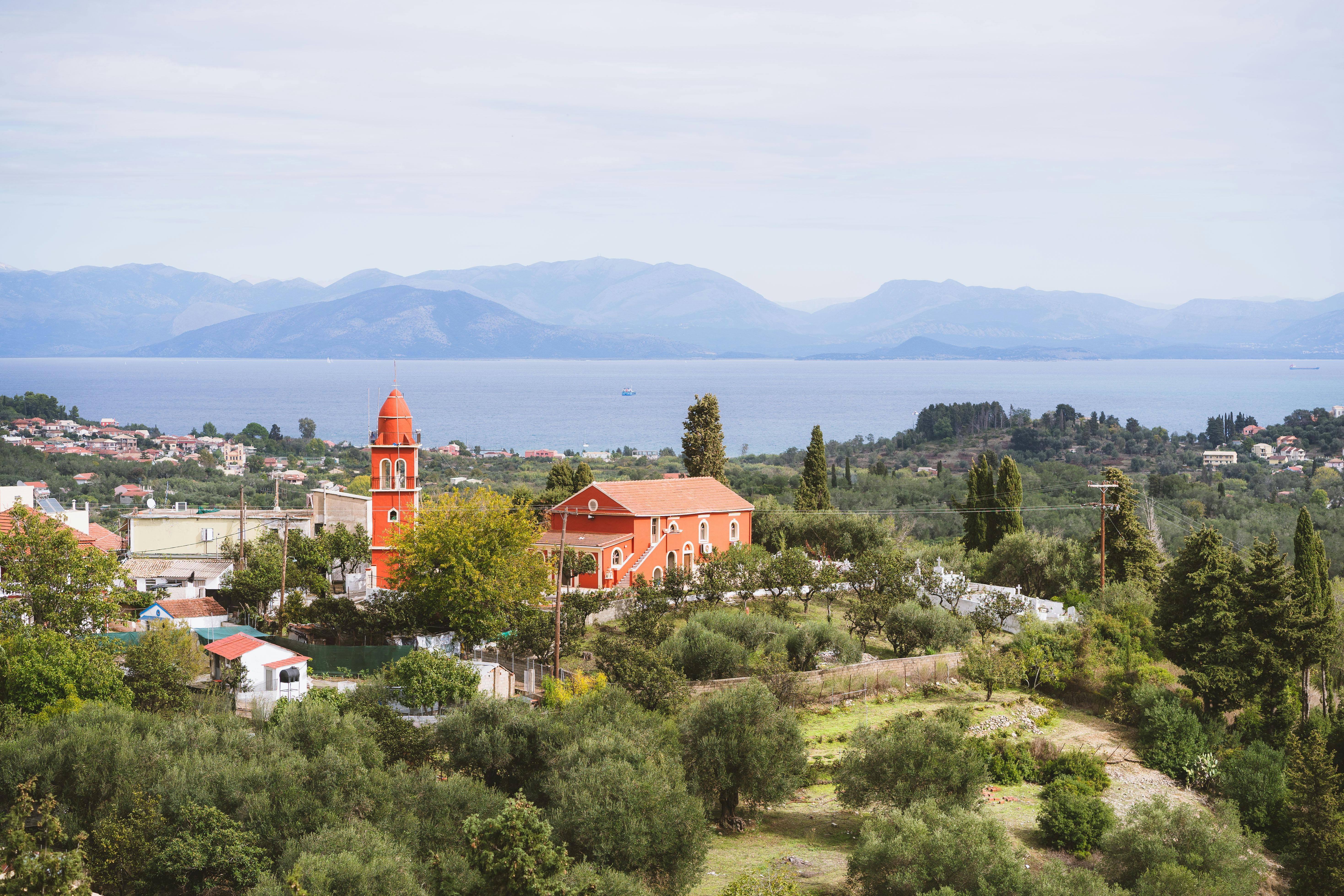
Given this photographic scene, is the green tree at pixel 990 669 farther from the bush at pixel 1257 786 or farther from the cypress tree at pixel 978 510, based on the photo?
the cypress tree at pixel 978 510

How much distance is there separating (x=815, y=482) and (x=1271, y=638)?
23.0 metres

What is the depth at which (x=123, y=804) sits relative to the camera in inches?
754

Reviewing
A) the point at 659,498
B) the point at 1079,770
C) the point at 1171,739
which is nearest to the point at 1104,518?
the point at 1171,739

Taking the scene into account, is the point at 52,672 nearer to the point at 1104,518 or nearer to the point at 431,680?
the point at 431,680

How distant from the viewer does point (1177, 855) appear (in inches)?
789

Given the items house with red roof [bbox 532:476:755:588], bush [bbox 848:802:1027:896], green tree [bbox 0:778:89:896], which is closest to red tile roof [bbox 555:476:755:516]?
house with red roof [bbox 532:476:755:588]

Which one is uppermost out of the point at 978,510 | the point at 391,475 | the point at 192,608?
the point at 391,475

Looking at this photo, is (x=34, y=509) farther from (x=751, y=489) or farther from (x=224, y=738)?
(x=751, y=489)

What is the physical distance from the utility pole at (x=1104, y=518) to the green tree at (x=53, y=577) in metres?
28.8

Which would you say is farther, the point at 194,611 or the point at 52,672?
the point at 194,611

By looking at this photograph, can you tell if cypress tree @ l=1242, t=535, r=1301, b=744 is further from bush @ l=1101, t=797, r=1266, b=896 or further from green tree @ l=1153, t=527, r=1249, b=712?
bush @ l=1101, t=797, r=1266, b=896

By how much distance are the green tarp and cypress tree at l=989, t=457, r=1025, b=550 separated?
2693 cm

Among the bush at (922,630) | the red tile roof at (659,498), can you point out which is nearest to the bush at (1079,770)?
the bush at (922,630)

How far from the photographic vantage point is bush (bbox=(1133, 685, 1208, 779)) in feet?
88.9
